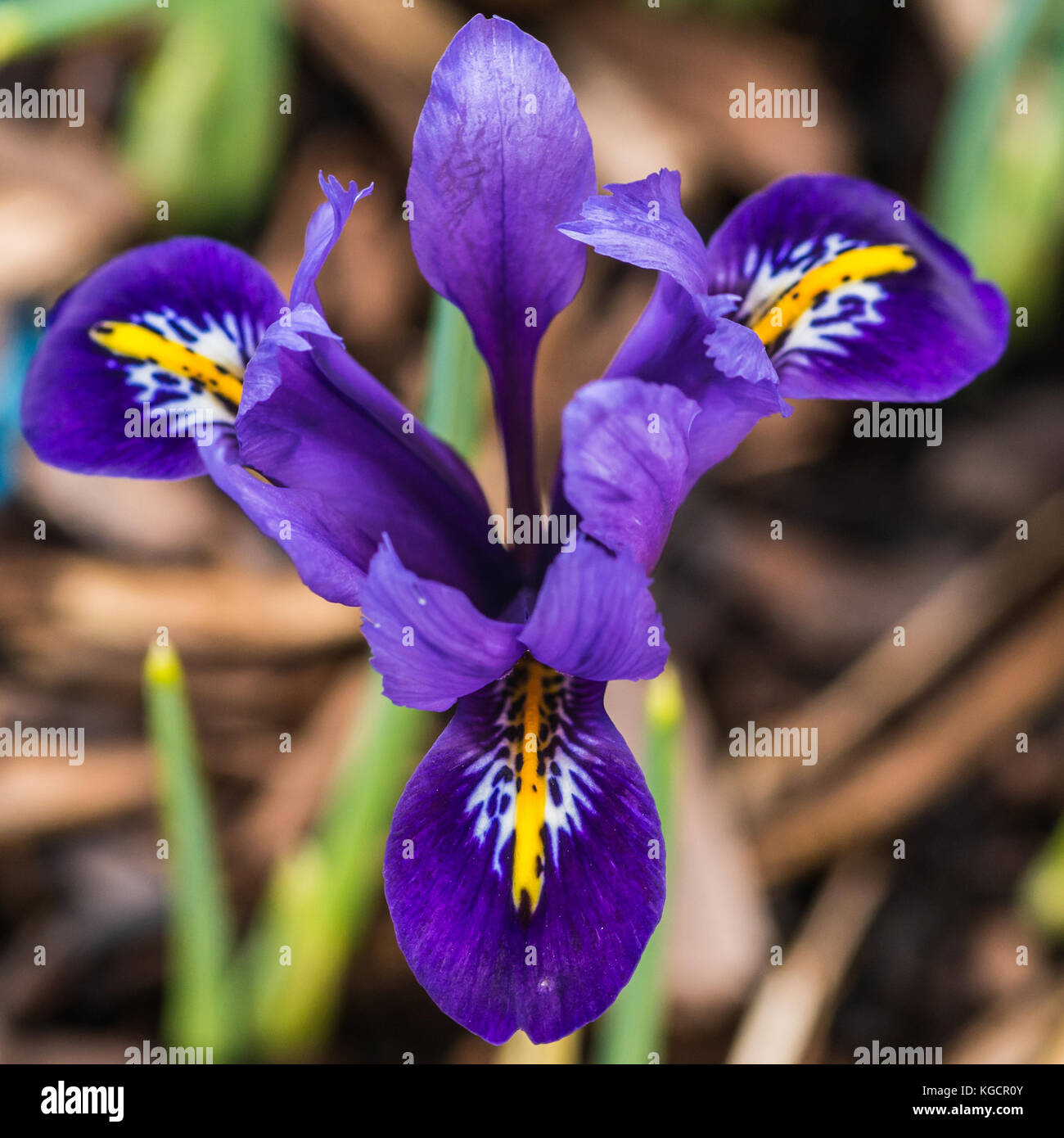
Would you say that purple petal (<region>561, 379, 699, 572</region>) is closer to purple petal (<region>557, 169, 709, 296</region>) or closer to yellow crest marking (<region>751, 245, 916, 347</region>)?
purple petal (<region>557, 169, 709, 296</region>)

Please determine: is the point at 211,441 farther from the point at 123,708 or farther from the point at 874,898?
the point at 874,898
